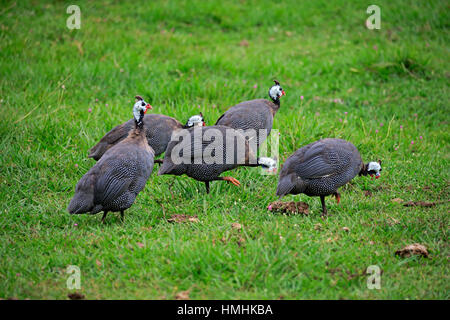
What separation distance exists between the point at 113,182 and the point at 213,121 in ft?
6.70

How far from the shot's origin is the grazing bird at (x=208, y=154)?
4965mm

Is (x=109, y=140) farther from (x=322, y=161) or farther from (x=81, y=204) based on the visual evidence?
(x=322, y=161)

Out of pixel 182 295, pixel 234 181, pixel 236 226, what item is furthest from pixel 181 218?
pixel 182 295

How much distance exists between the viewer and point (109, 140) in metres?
5.43

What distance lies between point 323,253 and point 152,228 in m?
1.42

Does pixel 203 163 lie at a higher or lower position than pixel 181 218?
higher

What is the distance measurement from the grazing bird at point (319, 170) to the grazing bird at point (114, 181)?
1.20 m

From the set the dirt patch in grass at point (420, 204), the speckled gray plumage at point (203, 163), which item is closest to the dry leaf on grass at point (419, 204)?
the dirt patch in grass at point (420, 204)

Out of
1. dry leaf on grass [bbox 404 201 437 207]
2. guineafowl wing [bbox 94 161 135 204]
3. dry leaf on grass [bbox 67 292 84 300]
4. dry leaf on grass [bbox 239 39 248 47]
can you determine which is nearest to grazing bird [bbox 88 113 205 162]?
guineafowl wing [bbox 94 161 135 204]

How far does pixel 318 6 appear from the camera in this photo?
9.98 metres

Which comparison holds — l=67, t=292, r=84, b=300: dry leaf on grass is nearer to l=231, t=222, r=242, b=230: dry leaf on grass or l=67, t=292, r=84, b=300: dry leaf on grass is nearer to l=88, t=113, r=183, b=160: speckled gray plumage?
l=231, t=222, r=242, b=230: dry leaf on grass

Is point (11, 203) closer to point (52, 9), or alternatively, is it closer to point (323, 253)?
point (323, 253)

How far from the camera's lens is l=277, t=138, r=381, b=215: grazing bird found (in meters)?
4.59

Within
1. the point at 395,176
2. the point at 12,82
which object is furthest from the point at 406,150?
the point at 12,82
